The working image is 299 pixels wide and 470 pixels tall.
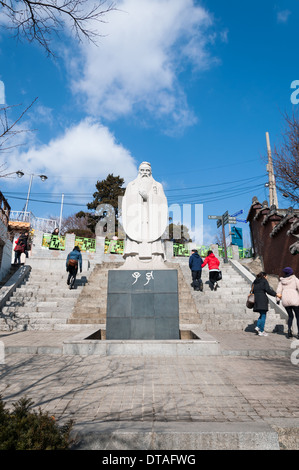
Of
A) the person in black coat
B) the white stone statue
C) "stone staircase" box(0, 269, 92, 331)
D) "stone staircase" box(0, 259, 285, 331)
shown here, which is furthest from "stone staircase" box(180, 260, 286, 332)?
"stone staircase" box(0, 269, 92, 331)

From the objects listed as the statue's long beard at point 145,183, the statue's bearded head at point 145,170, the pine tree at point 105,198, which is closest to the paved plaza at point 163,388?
the statue's long beard at point 145,183

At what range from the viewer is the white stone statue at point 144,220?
7977mm

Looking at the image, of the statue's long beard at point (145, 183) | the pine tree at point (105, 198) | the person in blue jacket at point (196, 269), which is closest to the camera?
the statue's long beard at point (145, 183)

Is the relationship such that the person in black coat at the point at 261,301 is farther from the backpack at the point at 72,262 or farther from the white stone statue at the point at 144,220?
the backpack at the point at 72,262

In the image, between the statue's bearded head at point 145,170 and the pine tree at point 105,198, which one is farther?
the pine tree at point 105,198

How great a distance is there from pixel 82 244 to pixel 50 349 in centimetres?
1649

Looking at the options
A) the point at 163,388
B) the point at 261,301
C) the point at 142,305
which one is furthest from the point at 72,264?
the point at 163,388

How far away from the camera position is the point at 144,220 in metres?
8.33

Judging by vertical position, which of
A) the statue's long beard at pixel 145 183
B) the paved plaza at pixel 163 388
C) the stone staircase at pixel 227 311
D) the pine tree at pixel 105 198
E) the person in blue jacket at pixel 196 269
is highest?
the pine tree at pixel 105 198

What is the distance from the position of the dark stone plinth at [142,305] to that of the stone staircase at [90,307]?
2469 mm

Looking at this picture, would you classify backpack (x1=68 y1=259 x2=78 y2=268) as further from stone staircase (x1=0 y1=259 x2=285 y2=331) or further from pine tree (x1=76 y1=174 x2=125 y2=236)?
pine tree (x1=76 y1=174 x2=125 y2=236)

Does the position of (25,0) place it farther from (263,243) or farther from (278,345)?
(263,243)

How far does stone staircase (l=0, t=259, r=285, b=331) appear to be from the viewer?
28.3ft
